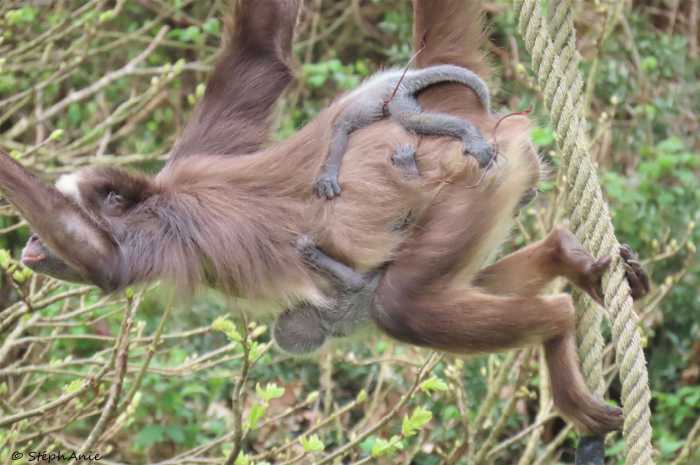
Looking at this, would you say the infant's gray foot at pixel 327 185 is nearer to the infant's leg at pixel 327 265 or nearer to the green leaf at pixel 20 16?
the infant's leg at pixel 327 265

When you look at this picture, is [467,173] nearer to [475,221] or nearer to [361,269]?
[475,221]

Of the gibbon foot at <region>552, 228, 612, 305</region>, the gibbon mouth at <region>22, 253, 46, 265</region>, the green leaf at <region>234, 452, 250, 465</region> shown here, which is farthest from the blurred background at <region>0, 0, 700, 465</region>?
the gibbon foot at <region>552, 228, 612, 305</region>

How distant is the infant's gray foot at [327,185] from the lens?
3.94m

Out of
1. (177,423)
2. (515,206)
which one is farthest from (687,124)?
(515,206)

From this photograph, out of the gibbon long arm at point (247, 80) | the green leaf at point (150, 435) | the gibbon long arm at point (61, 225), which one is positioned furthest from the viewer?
the green leaf at point (150, 435)

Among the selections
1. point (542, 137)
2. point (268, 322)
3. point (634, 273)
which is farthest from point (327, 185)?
point (542, 137)

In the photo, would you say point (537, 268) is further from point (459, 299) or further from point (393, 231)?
point (393, 231)

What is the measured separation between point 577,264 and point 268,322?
1.35 meters

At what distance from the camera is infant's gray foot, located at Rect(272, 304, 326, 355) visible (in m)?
4.13

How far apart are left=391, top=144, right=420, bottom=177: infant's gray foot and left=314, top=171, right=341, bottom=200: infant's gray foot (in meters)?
0.23

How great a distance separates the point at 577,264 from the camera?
4.05 metres

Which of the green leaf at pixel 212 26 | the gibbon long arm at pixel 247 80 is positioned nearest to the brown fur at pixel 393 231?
the gibbon long arm at pixel 247 80

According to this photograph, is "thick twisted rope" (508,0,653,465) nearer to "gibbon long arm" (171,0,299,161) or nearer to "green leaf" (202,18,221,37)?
"gibbon long arm" (171,0,299,161)

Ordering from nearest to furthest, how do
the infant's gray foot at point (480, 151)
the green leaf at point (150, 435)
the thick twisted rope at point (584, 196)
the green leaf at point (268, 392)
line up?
the thick twisted rope at point (584, 196) < the green leaf at point (268, 392) < the infant's gray foot at point (480, 151) < the green leaf at point (150, 435)
